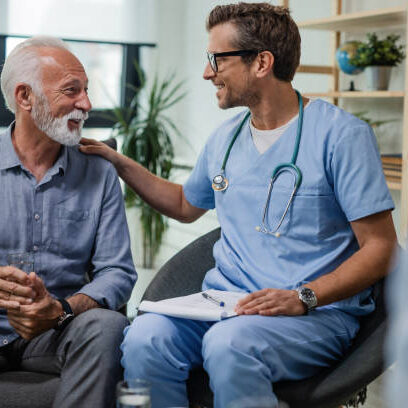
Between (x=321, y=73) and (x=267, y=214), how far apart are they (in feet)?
5.33

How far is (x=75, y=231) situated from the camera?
1.86m

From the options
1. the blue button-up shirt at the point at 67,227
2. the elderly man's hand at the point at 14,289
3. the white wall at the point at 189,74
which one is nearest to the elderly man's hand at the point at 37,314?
the elderly man's hand at the point at 14,289

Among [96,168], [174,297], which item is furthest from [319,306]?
[96,168]

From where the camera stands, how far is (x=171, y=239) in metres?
4.75

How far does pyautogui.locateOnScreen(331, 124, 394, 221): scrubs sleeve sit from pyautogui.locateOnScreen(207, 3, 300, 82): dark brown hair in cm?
29

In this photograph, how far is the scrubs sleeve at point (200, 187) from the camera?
203 centimetres

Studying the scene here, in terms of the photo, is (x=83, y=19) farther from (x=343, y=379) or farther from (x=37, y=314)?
(x=343, y=379)

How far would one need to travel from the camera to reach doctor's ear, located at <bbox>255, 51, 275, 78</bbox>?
183 centimetres

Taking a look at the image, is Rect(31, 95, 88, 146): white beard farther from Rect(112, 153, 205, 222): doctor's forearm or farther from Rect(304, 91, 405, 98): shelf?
Rect(304, 91, 405, 98): shelf

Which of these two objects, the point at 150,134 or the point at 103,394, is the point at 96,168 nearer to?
the point at 103,394

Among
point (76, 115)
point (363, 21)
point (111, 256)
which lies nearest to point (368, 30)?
point (363, 21)

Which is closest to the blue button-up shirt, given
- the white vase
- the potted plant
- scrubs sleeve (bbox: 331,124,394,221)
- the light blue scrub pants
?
the light blue scrub pants

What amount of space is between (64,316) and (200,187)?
1.98 feet

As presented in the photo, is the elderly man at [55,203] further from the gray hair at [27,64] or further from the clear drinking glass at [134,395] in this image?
the clear drinking glass at [134,395]
